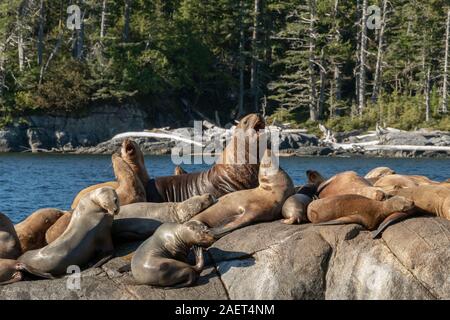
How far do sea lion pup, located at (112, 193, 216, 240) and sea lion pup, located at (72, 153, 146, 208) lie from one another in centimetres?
64

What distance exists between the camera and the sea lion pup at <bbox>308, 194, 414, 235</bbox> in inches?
375

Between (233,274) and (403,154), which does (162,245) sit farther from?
(403,154)

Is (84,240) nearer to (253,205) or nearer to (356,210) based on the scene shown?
(253,205)

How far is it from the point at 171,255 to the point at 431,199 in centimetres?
295

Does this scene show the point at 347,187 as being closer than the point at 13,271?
No

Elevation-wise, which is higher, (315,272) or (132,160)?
(132,160)

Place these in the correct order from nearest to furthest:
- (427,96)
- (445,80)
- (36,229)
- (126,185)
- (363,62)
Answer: (36,229) < (126,185) < (427,96) < (445,80) < (363,62)

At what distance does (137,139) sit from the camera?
4778cm

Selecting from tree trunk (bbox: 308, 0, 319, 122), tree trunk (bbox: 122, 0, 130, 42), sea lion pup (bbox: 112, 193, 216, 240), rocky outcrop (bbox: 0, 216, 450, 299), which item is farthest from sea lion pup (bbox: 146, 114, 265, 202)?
tree trunk (bbox: 308, 0, 319, 122)

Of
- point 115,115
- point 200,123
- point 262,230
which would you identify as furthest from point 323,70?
point 262,230

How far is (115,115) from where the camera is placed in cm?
5009

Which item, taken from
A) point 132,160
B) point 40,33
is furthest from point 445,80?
point 132,160

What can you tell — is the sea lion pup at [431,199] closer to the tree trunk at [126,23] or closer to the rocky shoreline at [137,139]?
the rocky shoreline at [137,139]

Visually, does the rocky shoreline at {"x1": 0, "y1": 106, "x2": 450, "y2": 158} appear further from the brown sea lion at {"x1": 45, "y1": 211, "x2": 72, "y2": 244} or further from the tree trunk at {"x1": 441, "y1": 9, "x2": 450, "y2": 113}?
the brown sea lion at {"x1": 45, "y1": 211, "x2": 72, "y2": 244}
